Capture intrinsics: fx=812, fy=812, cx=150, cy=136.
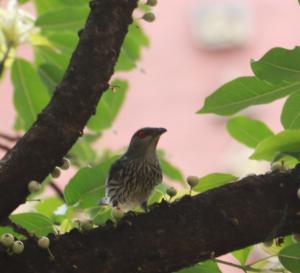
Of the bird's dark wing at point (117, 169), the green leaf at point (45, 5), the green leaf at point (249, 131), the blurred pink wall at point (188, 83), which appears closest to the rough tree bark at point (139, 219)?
the green leaf at point (249, 131)

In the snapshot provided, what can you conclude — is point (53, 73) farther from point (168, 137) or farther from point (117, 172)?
point (168, 137)

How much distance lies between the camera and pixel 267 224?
6.16 ft

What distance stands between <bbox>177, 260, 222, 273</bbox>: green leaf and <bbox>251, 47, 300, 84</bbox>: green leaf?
468 millimetres

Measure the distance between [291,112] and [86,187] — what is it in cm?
60

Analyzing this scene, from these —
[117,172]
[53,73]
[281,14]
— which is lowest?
[117,172]

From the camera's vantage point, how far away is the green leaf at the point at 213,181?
207 centimetres

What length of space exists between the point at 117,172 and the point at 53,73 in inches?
15.6

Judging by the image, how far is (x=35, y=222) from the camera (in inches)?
80.3

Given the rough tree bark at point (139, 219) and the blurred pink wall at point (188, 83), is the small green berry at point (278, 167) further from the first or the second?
the blurred pink wall at point (188, 83)

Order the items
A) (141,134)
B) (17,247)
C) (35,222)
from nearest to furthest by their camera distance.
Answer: (17,247) → (35,222) → (141,134)

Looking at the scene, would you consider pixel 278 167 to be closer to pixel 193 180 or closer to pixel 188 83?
pixel 193 180

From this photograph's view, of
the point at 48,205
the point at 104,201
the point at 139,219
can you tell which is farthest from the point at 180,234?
the point at 48,205

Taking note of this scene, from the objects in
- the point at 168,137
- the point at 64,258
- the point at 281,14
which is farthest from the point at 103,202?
the point at 281,14

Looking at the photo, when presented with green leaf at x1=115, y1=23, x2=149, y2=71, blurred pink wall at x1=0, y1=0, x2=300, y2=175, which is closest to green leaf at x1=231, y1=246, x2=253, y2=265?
green leaf at x1=115, y1=23, x2=149, y2=71
